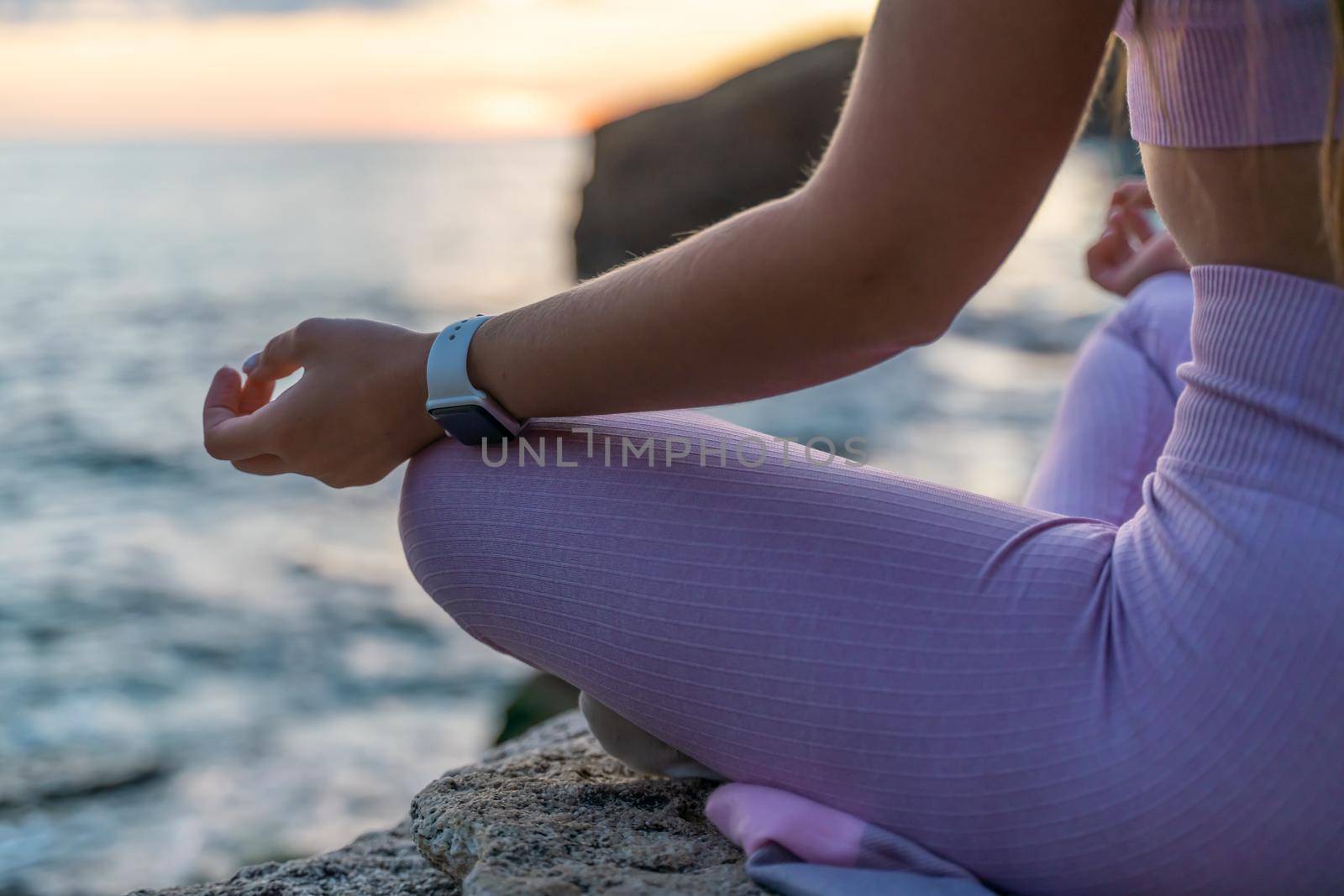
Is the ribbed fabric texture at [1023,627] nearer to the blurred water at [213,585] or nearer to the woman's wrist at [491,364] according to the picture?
the woman's wrist at [491,364]

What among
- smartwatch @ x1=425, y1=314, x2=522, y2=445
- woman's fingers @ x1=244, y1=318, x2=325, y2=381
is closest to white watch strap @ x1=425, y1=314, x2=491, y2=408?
smartwatch @ x1=425, y1=314, x2=522, y2=445

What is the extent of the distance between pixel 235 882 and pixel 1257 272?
4.21 ft

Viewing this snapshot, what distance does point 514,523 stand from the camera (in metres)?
1.09

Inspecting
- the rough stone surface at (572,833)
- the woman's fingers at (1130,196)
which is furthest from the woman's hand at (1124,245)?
the rough stone surface at (572,833)

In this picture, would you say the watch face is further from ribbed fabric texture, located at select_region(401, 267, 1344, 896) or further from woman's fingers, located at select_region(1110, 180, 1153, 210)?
woman's fingers, located at select_region(1110, 180, 1153, 210)

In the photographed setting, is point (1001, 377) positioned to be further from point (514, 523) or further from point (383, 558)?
point (514, 523)

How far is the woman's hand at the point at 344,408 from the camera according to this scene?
1.15 meters

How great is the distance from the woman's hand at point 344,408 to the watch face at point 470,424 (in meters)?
0.04

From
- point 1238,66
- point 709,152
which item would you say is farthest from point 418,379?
point 709,152

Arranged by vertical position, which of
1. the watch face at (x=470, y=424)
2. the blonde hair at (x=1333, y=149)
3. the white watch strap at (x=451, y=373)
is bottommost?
the watch face at (x=470, y=424)

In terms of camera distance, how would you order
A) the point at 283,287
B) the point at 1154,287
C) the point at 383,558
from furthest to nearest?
the point at 283,287 → the point at 383,558 → the point at 1154,287

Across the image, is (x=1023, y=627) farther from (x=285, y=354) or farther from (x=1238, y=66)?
(x=285, y=354)

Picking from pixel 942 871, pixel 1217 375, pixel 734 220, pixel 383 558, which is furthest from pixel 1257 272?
pixel 383 558

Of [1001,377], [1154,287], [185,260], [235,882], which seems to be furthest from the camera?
[185,260]
